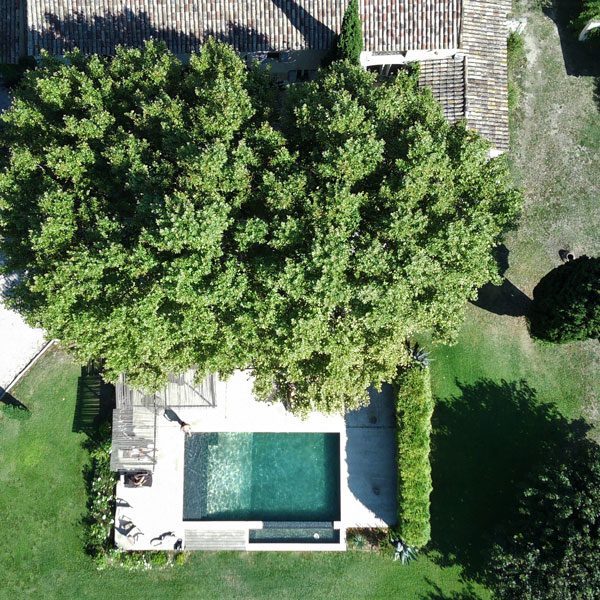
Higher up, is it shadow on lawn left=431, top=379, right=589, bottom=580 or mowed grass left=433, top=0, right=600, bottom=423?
mowed grass left=433, top=0, right=600, bottom=423

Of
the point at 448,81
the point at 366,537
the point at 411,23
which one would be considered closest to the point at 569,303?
the point at 448,81

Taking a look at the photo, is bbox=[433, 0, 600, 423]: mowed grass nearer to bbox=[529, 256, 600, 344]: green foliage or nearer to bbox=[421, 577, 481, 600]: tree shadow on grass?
bbox=[529, 256, 600, 344]: green foliage

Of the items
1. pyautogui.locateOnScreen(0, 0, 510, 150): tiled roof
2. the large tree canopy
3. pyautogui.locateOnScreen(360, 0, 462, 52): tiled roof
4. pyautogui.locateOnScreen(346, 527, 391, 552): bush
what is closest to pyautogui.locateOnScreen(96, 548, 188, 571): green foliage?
pyautogui.locateOnScreen(346, 527, 391, 552): bush

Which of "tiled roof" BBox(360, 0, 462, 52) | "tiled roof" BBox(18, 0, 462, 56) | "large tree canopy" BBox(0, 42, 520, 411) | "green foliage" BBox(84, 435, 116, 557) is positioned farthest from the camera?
"green foliage" BBox(84, 435, 116, 557)

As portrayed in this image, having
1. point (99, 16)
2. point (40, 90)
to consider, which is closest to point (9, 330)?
point (40, 90)

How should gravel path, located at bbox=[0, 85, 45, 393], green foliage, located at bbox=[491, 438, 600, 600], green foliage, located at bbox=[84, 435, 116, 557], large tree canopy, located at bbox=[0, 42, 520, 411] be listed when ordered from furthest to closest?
gravel path, located at bbox=[0, 85, 45, 393], green foliage, located at bbox=[84, 435, 116, 557], green foliage, located at bbox=[491, 438, 600, 600], large tree canopy, located at bbox=[0, 42, 520, 411]

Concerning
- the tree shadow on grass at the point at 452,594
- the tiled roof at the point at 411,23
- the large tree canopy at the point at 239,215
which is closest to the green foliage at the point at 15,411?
the large tree canopy at the point at 239,215

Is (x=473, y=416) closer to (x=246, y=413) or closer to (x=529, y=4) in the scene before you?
(x=246, y=413)
